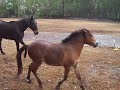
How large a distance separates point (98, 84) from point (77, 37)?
115 centimetres

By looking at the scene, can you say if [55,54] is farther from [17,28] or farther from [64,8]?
[64,8]

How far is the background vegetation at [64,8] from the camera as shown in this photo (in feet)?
84.9

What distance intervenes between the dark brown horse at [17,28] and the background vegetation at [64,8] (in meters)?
16.1

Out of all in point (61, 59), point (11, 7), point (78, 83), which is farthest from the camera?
point (11, 7)

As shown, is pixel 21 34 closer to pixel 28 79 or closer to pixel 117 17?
pixel 28 79

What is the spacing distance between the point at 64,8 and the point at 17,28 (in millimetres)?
17393

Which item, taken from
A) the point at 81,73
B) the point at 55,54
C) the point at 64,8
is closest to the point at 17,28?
the point at 81,73

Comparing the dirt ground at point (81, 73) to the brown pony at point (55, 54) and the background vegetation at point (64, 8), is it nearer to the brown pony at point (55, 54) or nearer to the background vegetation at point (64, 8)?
the brown pony at point (55, 54)

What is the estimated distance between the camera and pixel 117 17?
1027 inches

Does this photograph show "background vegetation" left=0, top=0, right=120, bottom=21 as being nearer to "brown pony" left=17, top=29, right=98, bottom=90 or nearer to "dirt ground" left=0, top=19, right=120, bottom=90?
"dirt ground" left=0, top=19, right=120, bottom=90

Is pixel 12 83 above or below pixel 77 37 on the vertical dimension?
below

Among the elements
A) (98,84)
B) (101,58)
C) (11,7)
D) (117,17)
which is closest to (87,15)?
(117,17)

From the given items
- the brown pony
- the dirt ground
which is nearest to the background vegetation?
the dirt ground

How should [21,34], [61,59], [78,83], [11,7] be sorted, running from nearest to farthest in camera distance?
[61,59]
[78,83]
[21,34]
[11,7]
